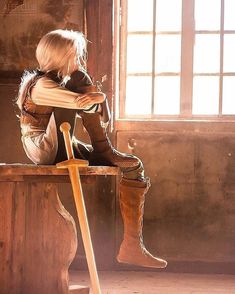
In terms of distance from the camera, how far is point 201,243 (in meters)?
4.80

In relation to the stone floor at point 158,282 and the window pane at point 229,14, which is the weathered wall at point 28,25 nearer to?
the window pane at point 229,14

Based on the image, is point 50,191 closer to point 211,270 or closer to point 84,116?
point 84,116

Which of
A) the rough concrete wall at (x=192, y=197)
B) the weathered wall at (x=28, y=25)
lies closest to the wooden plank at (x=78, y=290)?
the rough concrete wall at (x=192, y=197)

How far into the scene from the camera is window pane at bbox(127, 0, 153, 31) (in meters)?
5.04

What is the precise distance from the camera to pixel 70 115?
3271mm

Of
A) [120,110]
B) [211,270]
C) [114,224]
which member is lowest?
[211,270]

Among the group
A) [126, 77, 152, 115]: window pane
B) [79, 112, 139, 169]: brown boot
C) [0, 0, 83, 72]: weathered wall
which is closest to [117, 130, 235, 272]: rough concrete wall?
[126, 77, 152, 115]: window pane

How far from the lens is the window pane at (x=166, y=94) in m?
5.04

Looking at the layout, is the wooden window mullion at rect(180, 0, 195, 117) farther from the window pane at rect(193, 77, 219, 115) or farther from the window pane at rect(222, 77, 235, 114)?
the window pane at rect(222, 77, 235, 114)

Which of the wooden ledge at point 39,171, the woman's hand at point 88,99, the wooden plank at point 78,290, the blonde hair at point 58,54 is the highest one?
the blonde hair at point 58,54

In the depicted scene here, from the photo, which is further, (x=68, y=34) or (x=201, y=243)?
(x=201, y=243)

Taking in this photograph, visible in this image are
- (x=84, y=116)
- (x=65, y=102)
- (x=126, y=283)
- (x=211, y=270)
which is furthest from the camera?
(x=211, y=270)

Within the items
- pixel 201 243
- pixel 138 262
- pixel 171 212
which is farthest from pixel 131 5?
pixel 138 262

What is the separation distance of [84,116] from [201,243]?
1.99 meters
